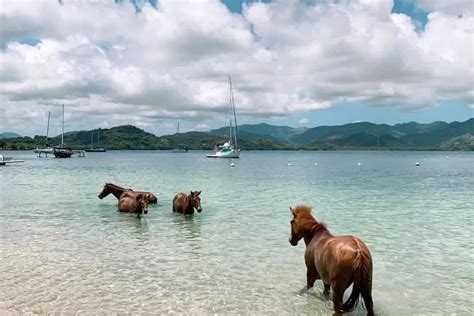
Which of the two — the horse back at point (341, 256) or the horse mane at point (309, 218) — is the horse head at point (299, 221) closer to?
the horse mane at point (309, 218)

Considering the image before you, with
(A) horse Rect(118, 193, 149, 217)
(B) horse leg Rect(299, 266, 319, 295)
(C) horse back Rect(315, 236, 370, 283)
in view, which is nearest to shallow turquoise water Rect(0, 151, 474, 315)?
(B) horse leg Rect(299, 266, 319, 295)

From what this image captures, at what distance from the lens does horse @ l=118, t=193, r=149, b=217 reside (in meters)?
20.8

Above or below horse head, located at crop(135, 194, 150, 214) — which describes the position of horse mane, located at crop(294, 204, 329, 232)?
above

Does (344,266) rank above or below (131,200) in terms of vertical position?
above

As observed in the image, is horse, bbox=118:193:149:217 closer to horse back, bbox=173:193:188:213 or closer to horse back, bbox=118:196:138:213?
horse back, bbox=118:196:138:213

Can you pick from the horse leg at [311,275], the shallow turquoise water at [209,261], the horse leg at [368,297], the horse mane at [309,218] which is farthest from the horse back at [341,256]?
the shallow turquoise water at [209,261]

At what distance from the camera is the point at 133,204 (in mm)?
21531

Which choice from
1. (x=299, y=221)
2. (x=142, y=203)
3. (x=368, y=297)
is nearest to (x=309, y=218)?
(x=299, y=221)

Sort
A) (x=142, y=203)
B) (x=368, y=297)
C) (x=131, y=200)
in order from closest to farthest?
1. (x=368, y=297)
2. (x=142, y=203)
3. (x=131, y=200)

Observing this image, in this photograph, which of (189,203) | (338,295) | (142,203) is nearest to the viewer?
(338,295)

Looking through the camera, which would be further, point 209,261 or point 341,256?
point 209,261

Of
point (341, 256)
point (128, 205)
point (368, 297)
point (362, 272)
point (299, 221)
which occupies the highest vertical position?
point (299, 221)

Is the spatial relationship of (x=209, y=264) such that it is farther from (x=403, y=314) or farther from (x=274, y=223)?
(x=274, y=223)

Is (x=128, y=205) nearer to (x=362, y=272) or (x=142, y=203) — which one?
(x=142, y=203)
